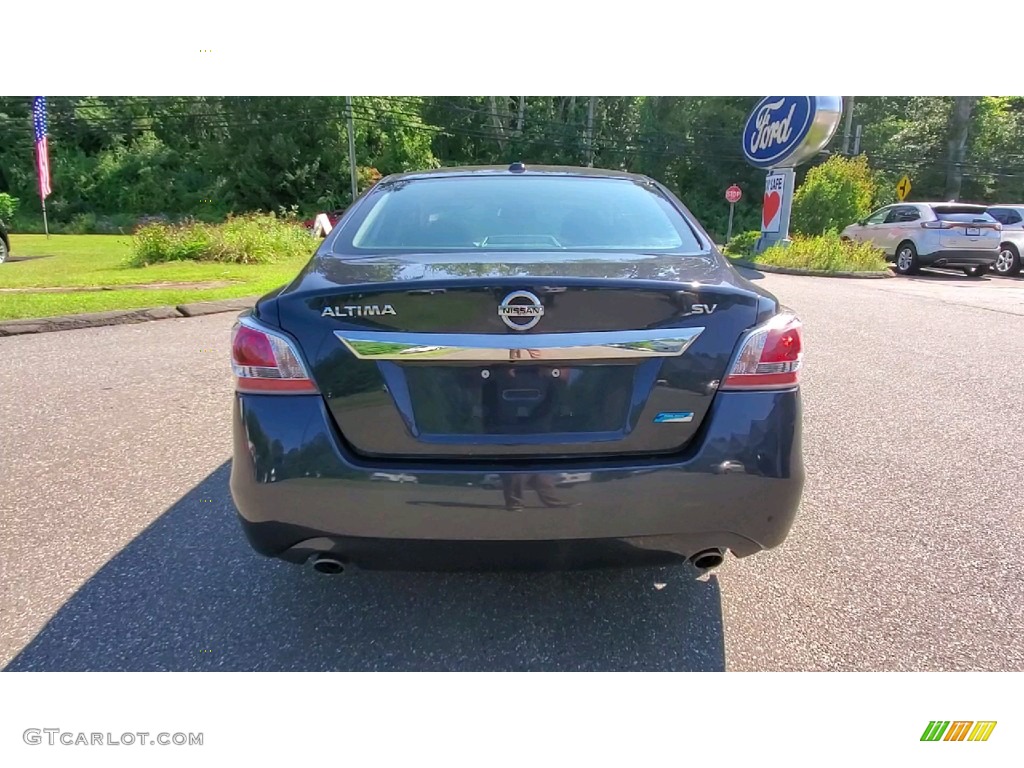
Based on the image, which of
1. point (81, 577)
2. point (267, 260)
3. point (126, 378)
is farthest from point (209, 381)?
Answer: point (267, 260)

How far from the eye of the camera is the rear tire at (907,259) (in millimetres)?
15617

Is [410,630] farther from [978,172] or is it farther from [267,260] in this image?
[978,172]

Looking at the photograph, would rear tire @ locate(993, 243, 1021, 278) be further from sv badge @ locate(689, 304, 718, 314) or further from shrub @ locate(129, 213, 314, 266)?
→ sv badge @ locate(689, 304, 718, 314)

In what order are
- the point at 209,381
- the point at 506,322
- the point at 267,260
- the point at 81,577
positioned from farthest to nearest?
the point at 267,260 → the point at 209,381 → the point at 81,577 → the point at 506,322

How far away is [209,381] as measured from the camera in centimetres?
509

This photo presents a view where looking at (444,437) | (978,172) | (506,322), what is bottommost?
(444,437)

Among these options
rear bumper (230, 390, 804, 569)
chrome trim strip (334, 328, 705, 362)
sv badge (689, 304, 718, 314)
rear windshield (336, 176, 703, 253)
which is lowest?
rear bumper (230, 390, 804, 569)

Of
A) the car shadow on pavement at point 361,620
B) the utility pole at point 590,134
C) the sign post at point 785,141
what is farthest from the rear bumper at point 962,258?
the utility pole at point 590,134

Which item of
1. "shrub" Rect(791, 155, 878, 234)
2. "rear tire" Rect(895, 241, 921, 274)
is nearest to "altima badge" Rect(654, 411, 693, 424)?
"rear tire" Rect(895, 241, 921, 274)

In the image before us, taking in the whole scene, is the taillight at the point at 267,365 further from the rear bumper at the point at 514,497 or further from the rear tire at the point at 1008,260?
the rear tire at the point at 1008,260

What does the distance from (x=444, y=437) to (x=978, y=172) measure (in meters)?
43.8

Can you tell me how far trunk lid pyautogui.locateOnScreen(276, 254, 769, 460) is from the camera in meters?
1.76

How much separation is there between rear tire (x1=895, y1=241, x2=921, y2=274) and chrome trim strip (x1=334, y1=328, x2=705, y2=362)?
1687cm

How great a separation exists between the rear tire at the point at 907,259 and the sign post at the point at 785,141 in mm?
2755
